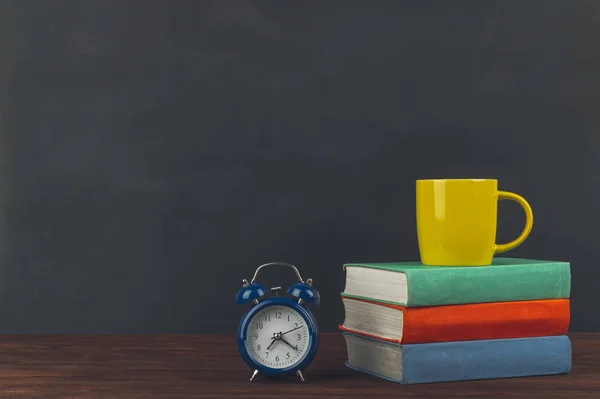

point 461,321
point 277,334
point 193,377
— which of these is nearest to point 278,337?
point 277,334

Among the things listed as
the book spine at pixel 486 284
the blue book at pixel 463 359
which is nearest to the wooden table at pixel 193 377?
the blue book at pixel 463 359

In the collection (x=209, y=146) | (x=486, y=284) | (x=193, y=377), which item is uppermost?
(x=209, y=146)

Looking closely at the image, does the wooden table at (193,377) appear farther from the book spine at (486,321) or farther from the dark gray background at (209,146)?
the dark gray background at (209,146)

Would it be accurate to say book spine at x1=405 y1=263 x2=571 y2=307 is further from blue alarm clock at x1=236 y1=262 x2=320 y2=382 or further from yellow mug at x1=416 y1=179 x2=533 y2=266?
blue alarm clock at x1=236 y1=262 x2=320 y2=382

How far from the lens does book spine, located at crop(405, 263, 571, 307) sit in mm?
1265

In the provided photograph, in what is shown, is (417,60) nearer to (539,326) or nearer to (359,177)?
(359,177)

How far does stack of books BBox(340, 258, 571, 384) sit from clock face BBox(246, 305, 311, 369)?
0.12 metres

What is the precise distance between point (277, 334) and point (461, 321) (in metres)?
0.28

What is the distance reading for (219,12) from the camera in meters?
A: 1.83

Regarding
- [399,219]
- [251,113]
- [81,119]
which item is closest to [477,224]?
[399,219]

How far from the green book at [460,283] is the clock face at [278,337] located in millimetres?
130

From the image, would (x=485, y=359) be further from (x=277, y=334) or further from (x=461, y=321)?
(x=277, y=334)

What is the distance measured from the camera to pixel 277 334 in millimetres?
1302

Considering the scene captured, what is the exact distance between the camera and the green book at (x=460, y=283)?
1.27 meters
